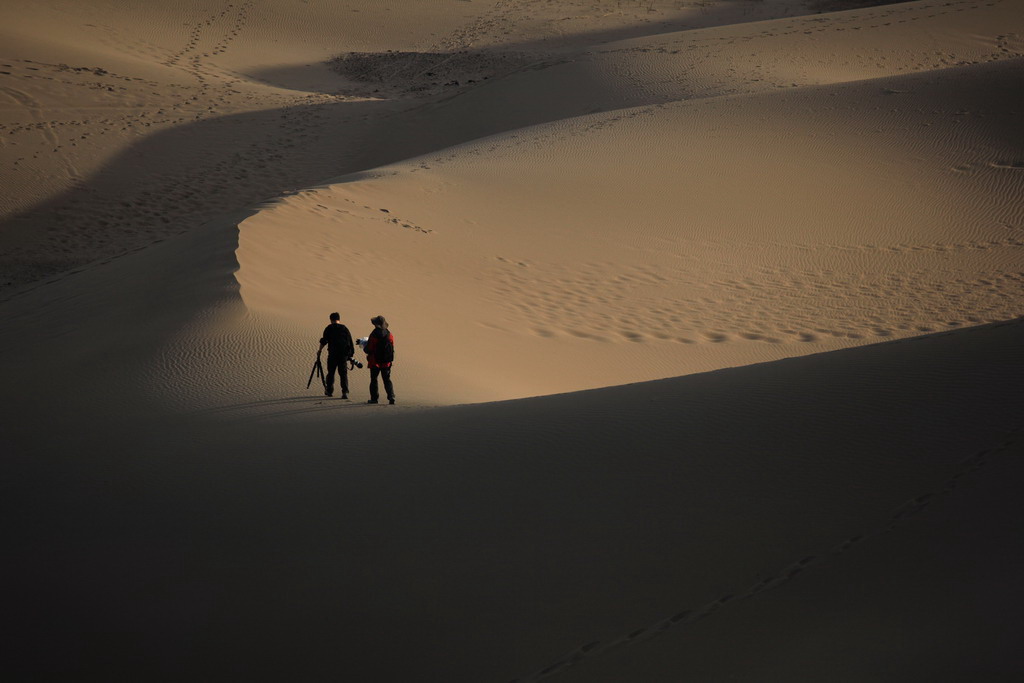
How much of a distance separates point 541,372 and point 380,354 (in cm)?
280

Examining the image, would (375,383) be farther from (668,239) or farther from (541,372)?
(668,239)

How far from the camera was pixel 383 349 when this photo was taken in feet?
23.0

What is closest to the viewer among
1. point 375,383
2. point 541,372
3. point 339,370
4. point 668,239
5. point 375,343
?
point 375,343

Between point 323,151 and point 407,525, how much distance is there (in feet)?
63.3

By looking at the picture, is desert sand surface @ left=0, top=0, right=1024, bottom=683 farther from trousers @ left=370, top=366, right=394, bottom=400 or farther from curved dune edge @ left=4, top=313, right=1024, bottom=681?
trousers @ left=370, top=366, right=394, bottom=400

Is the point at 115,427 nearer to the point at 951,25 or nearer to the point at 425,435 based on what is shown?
the point at 425,435

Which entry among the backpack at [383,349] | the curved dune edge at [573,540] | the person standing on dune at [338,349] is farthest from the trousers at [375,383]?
the curved dune edge at [573,540]

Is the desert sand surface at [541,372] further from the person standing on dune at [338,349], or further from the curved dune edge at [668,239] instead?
the person standing on dune at [338,349]

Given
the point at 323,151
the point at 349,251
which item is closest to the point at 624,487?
the point at 349,251

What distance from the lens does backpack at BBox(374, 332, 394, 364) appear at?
7004 mm

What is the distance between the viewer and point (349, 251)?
12.1 m

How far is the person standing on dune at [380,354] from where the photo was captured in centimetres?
700

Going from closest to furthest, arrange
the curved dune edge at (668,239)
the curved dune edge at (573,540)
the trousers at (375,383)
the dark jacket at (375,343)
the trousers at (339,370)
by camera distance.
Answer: the curved dune edge at (573,540) → the dark jacket at (375,343) → the trousers at (375,383) → the trousers at (339,370) → the curved dune edge at (668,239)

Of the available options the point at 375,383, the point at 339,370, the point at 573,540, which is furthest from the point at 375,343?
the point at 573,540
